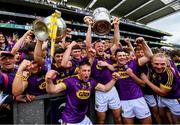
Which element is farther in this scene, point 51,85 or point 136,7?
point 136,7

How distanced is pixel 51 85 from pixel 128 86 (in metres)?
1.45

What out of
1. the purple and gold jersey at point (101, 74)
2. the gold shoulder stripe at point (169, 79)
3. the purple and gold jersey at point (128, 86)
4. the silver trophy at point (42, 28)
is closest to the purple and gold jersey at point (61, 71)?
the purple and gold jersey at point (101, 74)

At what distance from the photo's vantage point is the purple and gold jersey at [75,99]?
112 inches

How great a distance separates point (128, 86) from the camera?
142 inches

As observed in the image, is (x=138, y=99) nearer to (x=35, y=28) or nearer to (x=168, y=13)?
(x=35, y=28)

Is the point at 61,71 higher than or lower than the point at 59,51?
lower

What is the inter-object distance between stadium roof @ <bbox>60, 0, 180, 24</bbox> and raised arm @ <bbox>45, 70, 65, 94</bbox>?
45.8ft

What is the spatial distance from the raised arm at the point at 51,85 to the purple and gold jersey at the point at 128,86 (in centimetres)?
115

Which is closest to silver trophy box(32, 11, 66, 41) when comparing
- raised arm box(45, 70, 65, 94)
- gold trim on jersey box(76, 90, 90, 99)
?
raised arm box(45, 70, 65, 94)

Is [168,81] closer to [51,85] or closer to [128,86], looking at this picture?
[128,86]

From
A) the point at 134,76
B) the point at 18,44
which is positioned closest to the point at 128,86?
the point at 134,76

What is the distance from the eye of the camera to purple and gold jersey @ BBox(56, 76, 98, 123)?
2.84 metres

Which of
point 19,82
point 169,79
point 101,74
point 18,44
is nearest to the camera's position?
point 19,82

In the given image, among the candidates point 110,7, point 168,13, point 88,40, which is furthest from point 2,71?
point 168,13
